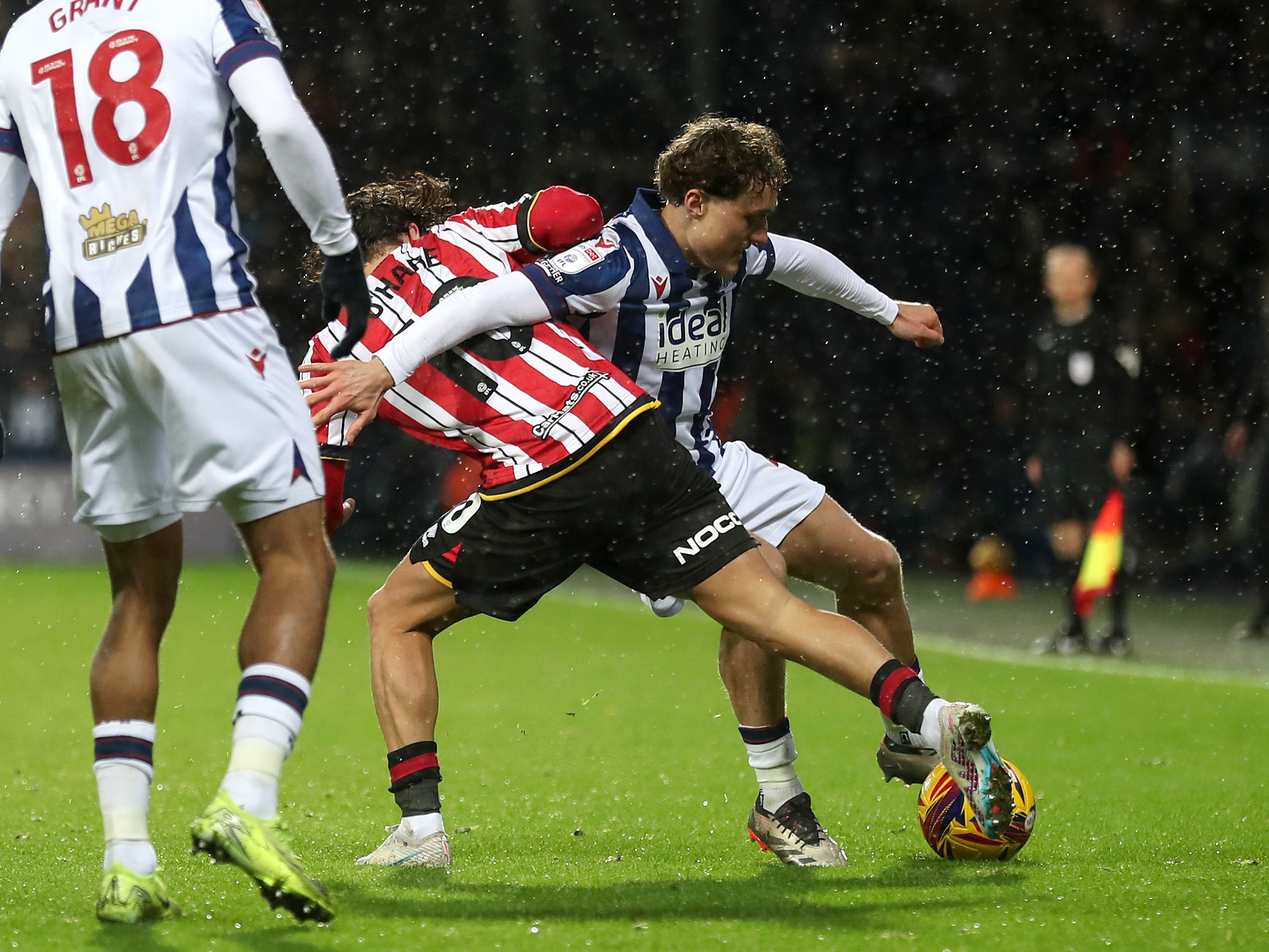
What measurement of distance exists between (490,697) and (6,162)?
12.5 feet

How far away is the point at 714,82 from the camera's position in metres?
11.4

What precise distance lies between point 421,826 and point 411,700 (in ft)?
0.88

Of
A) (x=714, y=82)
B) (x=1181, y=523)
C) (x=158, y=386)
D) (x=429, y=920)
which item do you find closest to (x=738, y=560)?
(x=429, y=920)

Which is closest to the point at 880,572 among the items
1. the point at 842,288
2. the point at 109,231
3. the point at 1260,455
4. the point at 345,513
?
the point at 842,288

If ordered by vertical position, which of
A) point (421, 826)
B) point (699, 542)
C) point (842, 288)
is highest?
point (842, 288)

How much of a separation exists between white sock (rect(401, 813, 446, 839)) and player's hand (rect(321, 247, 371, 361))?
1.15 metres

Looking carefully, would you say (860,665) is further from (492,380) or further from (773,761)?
(492,380)

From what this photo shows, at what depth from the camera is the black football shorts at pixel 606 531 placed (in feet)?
10.8

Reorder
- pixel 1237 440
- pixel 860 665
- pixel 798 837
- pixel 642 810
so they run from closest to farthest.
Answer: pixel 860 665 → pixel 798 837 → pixel 642 810 → pixel 1237 440

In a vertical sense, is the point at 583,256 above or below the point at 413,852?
above

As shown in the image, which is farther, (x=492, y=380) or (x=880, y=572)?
(x=880, y=572)

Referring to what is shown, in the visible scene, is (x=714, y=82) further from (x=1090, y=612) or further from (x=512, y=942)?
(x=512, y=942)

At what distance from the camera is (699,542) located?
3.27 meters

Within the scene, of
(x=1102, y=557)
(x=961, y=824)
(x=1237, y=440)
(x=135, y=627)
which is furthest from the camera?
(x=1237, y=440)
